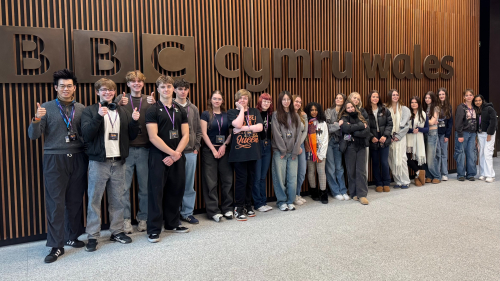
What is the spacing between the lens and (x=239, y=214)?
4.51 meters

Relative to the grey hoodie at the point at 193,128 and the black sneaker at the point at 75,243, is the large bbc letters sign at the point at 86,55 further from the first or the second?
the black sneaker at the point at 75,243

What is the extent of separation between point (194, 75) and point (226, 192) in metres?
1.58

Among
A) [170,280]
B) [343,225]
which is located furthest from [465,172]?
[170,280]

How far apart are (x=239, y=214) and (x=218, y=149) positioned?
0.86 metres

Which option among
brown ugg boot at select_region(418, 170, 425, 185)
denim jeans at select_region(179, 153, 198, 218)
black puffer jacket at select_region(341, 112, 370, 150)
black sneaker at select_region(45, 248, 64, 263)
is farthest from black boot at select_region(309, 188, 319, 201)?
black sneaker at select_region(45, 248, 64, 263)

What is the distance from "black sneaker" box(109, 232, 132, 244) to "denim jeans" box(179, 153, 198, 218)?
838 mm

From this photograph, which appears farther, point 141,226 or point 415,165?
point 415,165

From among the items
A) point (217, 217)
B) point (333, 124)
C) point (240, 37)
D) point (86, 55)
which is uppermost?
point (240, 37)

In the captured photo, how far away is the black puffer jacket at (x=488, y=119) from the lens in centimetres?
637

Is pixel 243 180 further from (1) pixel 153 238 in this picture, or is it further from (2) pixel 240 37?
(2) pixel 240 37

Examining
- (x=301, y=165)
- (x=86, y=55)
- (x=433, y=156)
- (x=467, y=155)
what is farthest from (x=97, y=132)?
(x=467, y=155)

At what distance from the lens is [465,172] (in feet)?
23.5

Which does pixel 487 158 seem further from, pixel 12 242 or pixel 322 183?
pixel 12 242

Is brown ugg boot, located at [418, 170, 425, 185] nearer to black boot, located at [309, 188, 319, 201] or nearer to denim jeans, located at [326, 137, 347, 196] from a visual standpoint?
denim jeans, located at [326, 137, 347, 196]
